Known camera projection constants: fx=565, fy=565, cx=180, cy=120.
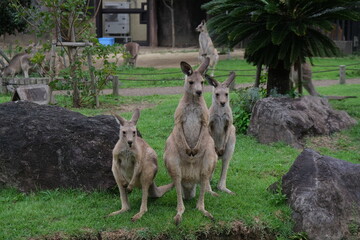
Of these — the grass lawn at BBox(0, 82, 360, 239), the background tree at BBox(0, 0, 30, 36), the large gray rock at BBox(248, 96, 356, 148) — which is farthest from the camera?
the background tree at BBox(0, 0, 30, 36)

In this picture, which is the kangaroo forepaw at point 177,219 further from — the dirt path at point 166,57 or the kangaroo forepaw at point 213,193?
the dirt path at point 166,57

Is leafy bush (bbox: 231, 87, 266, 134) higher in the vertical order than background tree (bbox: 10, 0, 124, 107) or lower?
lower

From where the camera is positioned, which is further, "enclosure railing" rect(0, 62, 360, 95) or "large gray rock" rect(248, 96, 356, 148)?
"enclosure railing" rect(0, 62, 360, 95)

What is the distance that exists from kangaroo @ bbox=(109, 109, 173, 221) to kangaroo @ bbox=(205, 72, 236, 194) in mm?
1203

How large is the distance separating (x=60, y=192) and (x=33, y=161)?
499mm

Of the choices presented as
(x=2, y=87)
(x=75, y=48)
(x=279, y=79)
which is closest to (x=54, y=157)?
(x=279, y=79)

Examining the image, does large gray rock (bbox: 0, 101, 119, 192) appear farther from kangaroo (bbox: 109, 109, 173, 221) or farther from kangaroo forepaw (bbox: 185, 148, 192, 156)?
kangaroo forepaw (bbox: 185, 148, 192, 156)

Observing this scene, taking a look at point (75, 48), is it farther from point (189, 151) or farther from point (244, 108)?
point (189, 151)

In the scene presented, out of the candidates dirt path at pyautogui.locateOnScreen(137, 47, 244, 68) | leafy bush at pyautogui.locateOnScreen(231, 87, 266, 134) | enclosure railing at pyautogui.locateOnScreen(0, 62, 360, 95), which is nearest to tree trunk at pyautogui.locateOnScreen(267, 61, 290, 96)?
leafy bush at pyautogui.locateOnScreen(231, 87, 266, 134)

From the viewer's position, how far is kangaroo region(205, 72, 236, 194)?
273 inches

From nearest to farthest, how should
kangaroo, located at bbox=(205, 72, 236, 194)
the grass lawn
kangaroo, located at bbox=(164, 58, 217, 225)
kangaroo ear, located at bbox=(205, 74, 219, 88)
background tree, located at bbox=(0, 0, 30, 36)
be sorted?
the grass lawn
kangaroo, located at bbox=(164, 58, 217, 225)
kangaroo ear, located at bbox=(205, 74, 219, 88)
kangaroo, located at bbox=(205, 72, 236, 194)
background tree, located at bbox=(0, 0, 30, 36)

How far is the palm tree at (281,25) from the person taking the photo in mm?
9469

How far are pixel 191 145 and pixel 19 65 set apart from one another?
11.5 meters

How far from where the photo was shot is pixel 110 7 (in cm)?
3084
